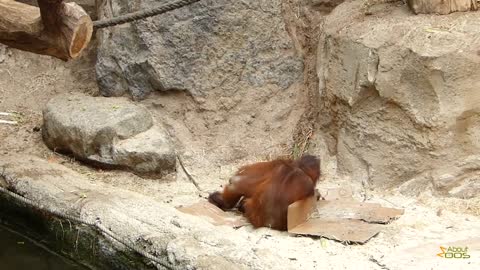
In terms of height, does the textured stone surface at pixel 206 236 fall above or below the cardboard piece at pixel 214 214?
above

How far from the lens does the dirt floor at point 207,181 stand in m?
4.52

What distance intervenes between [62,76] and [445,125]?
12.4 feet

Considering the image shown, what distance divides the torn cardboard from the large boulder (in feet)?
1.38

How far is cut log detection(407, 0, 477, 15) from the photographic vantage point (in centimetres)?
554

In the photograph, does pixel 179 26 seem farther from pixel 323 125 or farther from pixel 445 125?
pixel 445 125

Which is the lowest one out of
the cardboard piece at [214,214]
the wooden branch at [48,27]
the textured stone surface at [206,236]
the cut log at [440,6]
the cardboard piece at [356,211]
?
the cardboard piece at [214,214]

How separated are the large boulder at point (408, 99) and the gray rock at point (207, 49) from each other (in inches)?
31.8

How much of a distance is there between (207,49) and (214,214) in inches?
71.1

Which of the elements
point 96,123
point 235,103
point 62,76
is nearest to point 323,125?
point 235,103

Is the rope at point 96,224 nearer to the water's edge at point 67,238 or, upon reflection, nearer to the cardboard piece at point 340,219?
the water's edge at point 67,238

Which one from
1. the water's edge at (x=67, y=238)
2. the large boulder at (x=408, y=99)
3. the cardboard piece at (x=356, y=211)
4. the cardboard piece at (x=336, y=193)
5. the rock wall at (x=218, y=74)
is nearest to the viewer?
the water's edge at (x=67, y=238)

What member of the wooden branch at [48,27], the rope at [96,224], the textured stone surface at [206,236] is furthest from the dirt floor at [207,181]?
the wooden branch at [48,27]

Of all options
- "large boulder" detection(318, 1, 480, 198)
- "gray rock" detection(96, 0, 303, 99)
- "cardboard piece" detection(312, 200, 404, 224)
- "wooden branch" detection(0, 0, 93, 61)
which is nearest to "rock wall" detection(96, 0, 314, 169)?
"gray rock" detection(96, 0, 303, 99)

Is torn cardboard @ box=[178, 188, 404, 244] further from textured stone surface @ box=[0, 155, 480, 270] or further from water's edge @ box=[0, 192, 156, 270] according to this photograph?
water's edge @ box=[0, 192, 156, 270]
